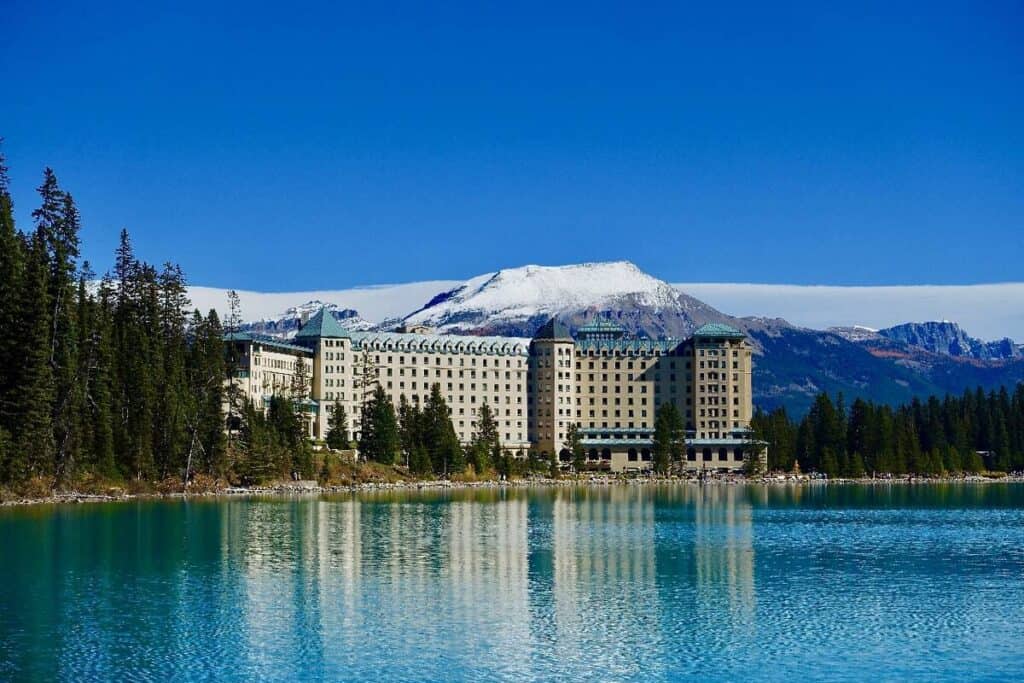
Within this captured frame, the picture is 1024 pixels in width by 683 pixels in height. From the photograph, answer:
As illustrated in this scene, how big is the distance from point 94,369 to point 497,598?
3042 inches

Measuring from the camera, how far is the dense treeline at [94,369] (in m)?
116

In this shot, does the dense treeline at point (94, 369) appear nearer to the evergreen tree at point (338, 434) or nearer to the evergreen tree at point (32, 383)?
the evergreen tree at point (32, 383)

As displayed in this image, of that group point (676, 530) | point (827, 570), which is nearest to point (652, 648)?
point (827, 570)

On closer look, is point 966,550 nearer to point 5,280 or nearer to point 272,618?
point 272,618

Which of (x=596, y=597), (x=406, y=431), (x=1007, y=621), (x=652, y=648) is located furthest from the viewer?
(x=406, y=431)

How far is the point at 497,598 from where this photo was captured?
64938mm

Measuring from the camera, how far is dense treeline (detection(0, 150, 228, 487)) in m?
116

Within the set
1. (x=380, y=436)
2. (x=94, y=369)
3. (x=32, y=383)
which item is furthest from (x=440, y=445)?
(x=32, y=383)

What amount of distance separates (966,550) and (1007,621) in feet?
108

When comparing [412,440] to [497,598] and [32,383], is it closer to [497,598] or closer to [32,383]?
[32,383]

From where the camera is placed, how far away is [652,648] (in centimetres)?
5206

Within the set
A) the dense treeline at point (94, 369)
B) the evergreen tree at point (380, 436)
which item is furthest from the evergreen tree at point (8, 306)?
the evergreen tree at point (380, 436)

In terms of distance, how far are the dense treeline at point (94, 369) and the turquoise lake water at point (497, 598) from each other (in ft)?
34.1

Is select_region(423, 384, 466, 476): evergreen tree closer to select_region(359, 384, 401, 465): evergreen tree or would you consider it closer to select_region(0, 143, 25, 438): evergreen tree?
select_region(359, 384, 401, 465): evergreen tree
